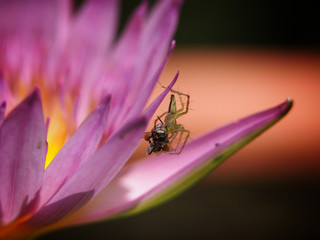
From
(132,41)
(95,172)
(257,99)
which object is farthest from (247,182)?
(95,172)

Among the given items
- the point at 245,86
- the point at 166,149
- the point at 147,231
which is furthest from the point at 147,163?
the point at 245,86

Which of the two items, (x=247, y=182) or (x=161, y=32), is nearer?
(x=161, y=32)

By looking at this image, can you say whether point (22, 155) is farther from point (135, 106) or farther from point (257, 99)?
point (257, 99)

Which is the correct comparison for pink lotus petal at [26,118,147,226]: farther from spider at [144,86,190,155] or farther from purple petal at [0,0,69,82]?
purple petal at [0,0,69,82]

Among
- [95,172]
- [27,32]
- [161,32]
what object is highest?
[27,32]

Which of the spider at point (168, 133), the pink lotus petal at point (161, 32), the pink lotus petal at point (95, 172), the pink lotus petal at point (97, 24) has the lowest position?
the pink lotus petal at point (95, 172)

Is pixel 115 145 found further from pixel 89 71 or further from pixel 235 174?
pixel 235 174

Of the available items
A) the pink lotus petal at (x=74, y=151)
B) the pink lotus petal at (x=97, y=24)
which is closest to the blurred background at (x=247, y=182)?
the pink lotus petal at (x=97, y=24)

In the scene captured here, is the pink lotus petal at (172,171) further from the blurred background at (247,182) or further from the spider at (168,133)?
the blurred background at (247,182)
